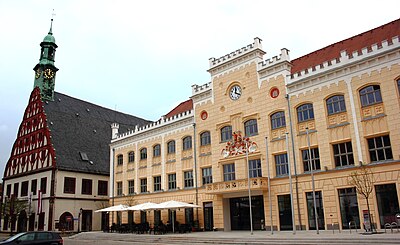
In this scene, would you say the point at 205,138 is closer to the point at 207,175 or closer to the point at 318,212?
the point at 207,175

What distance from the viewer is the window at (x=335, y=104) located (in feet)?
87.3

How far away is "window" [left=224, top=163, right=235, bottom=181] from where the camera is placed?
107ft

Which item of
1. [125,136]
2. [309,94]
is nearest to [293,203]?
[309,94]

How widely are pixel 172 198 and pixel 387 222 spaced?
21.0 m

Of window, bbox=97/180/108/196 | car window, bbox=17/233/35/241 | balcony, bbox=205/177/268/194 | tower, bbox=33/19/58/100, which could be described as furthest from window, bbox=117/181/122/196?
car window, bbox=17/233/35/241

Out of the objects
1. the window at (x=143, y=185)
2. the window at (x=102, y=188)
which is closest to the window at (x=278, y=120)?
the window at (x=143, y=185)

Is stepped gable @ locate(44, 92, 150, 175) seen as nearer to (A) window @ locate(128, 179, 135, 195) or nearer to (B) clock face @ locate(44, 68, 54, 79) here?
(B) clock face @ locate(44, 68, 54, 79)

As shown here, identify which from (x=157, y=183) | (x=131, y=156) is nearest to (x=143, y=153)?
(x=131, y=156)

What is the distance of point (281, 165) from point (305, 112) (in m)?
4.66

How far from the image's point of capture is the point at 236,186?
30297mm

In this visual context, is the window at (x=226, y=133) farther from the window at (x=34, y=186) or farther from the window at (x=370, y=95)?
the window at (x=34, y=186)

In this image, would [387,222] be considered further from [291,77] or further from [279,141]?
[291,77]

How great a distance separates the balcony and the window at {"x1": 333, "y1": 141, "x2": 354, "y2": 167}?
5.82 metres

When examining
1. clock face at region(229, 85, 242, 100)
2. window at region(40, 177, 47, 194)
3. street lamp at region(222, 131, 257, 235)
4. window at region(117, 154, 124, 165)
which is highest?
clock face at region(229, 85, 242, 100)
